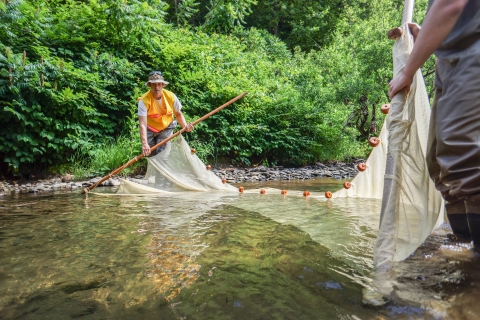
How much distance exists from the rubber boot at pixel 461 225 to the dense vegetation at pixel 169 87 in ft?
19.0

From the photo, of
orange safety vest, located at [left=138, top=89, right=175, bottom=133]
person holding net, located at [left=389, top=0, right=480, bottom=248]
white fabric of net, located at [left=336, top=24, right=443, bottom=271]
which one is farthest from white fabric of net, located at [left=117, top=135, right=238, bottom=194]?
person holding net, located at [left=389, top=0, right=480, bottom=248]

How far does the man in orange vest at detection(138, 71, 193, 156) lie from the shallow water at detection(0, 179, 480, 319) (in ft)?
6.80

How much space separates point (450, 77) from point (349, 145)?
32.4 ft

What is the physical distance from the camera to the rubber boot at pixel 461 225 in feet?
6.56

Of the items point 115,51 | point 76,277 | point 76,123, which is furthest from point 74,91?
point 76,277

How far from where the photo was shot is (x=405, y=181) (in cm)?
192

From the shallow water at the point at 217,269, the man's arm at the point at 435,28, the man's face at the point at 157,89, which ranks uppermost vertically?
the man's face at the point at 157,89

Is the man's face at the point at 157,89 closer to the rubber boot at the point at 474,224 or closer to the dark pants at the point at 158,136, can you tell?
the dark pants at the point at 158,136

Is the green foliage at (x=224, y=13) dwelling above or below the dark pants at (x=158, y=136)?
above

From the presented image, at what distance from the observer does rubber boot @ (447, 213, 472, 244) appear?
1999 millimetres

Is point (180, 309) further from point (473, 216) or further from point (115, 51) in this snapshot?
point (115, 51)

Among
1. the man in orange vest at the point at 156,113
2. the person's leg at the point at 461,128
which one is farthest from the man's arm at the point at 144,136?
the person's leg at the point at 461,128

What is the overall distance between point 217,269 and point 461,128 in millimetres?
1291

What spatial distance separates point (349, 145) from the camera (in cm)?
1119
